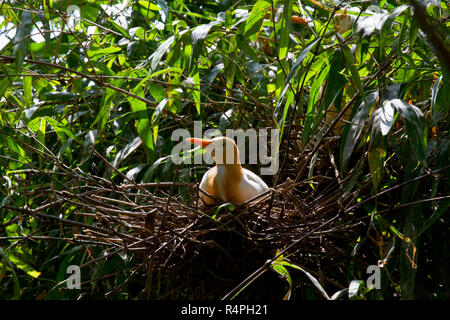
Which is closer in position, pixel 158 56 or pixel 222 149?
pixel 158 56

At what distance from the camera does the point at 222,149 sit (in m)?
1.92

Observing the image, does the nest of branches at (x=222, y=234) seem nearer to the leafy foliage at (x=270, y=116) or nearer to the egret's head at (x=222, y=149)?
the leafy foliage at (x=270, y=116)

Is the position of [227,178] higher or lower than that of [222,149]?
lower

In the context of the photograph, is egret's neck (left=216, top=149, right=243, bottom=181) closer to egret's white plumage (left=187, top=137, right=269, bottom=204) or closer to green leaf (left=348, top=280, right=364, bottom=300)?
egret's white plumage (left=187, top=137, right=269, bottom=204)

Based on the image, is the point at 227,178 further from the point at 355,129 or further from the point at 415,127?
the point at 415,127

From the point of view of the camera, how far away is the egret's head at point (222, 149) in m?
1.91

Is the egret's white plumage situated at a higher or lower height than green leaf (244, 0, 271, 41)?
lower

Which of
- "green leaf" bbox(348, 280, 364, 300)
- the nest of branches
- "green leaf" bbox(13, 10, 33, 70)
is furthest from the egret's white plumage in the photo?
"green leaf" bbox(13, 10, 33, 70)

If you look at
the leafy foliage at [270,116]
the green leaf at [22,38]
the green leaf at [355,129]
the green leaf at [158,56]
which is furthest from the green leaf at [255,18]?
the green leaf at [22,38]

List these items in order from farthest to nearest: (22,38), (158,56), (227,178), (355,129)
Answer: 1. (227,178)
2. (158,56)
3. (355,129)
4. (22,38)

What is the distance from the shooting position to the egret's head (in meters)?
1.91

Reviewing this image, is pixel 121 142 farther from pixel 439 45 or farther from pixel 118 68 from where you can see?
pixel 439 45

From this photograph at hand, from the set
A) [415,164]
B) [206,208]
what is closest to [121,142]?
[206,208]

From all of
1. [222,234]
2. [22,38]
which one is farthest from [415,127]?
[22,38]
